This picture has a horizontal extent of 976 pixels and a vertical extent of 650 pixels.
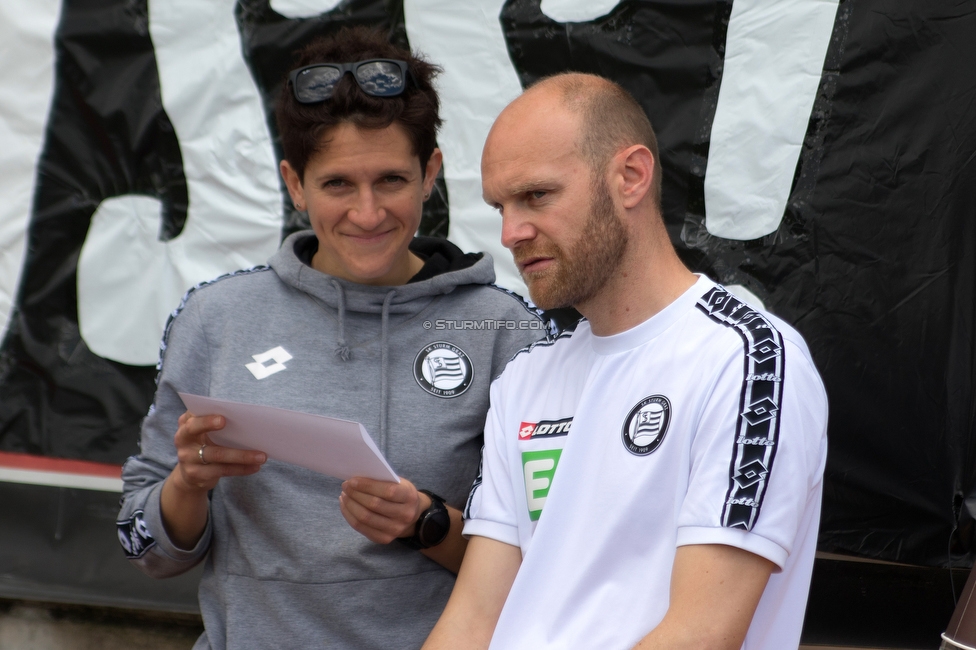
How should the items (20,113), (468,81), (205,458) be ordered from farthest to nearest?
1. (20,113)
2. (468,81)
3. (205,458)

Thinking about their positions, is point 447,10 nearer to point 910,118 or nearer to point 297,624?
point 910,118

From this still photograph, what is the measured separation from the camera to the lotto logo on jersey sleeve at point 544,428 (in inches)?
53.4

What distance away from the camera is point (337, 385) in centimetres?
156

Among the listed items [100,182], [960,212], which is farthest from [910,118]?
[100,182]

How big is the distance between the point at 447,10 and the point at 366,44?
839 mm

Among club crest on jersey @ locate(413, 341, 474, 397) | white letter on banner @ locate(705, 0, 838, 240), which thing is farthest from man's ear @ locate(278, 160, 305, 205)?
white letter on banner @ locate(705, 0, 838, 240)

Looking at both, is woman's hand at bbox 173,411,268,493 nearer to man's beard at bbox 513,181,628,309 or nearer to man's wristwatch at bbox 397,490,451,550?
man's wristwatch at bbox 397,490,451,550

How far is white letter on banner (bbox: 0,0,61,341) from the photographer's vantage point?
96.0 inches

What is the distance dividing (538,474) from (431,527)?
0.22m

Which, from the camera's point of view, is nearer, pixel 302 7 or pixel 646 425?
pixel 646 425

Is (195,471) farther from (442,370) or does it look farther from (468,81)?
(468,81)

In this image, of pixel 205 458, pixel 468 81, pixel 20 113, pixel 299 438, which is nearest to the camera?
pixel 299 438

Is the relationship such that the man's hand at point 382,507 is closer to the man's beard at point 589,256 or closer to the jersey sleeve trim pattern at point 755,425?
the man's beard at point 589,256

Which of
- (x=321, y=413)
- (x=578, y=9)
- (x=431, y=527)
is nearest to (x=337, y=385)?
(x=321, y=413)
